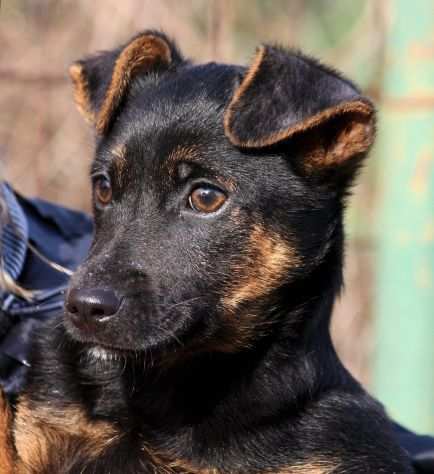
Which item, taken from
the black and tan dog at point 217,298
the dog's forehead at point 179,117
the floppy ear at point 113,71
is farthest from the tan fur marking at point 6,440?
the floppy ear at point 113,71

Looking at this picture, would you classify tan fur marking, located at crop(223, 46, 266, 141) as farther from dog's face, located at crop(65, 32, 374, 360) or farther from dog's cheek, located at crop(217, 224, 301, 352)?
dog's cheek, located at crop(217, 224, 301, 352)

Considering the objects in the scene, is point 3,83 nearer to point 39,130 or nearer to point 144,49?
point 39,130

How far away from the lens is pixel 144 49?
160 inches

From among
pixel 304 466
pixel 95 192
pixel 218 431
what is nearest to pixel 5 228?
pixel 95 192

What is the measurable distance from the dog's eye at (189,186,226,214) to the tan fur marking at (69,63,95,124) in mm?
695

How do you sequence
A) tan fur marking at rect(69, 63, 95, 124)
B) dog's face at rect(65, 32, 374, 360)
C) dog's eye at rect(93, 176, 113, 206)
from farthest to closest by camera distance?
tan fur marking at rect(69, 63, 95, 124) < dog's eye at rect(93, 176, 113, 206) < dog's face at rect(65, 32, 374, 360)

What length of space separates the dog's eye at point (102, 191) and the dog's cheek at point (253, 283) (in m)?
0.56

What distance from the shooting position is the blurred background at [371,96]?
546 cm

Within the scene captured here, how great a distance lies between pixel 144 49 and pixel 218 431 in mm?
1621

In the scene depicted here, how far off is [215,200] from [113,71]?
0.79m

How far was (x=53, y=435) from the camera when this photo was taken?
11.6 feet

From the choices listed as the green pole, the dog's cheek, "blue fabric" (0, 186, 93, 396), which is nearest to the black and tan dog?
the dog's cheek

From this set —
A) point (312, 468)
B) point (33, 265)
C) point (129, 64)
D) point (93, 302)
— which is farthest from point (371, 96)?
point (93, 302)

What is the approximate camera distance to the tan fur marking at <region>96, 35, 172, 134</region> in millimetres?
3846
